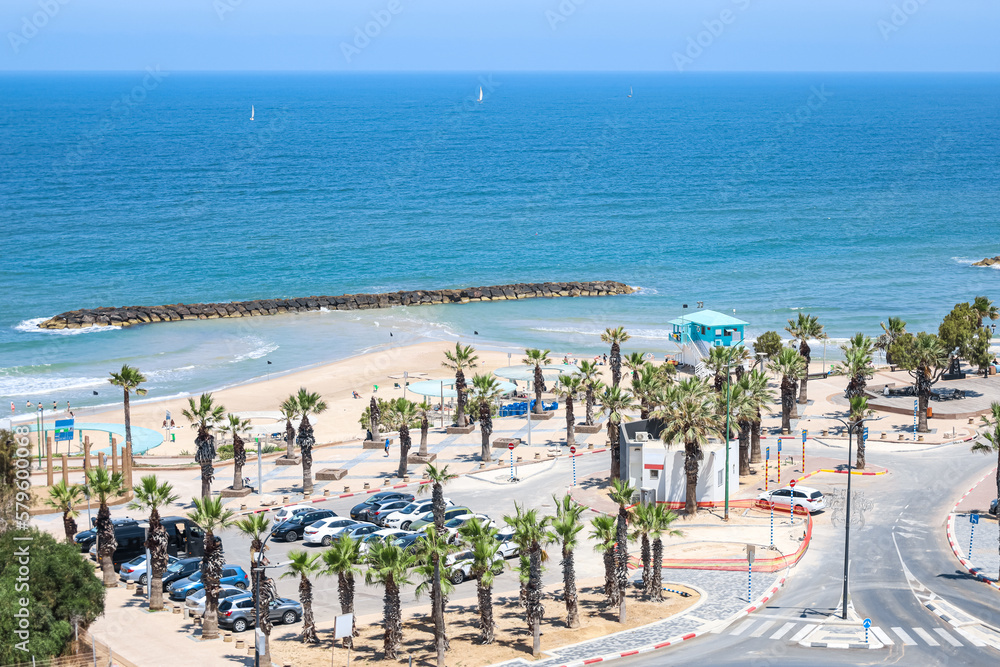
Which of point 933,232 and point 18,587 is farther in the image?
point 933,232

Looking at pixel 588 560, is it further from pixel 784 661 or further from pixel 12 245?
pixel 12 245

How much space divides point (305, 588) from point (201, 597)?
18.1ft

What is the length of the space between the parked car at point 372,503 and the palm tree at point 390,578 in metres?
14.1

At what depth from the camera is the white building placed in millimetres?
52906

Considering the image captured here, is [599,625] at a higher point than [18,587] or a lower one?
lower

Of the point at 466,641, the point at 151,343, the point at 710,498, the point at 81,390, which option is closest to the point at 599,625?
the point at 466,641

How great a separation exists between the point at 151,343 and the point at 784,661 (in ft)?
242

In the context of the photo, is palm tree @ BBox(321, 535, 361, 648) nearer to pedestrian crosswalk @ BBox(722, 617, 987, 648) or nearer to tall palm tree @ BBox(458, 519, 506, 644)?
tall palm tree @ BBox(458, 519, 506, 644)

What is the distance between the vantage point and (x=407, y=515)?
50250 millimetres

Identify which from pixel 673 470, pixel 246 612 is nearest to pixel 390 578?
pixel 246 612

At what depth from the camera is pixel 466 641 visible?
38.3 m

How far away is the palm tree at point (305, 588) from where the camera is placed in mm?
37219

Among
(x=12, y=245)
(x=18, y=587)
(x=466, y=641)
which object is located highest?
(x=12, y=245)

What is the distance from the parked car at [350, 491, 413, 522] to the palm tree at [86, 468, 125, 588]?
1078 centimetres
